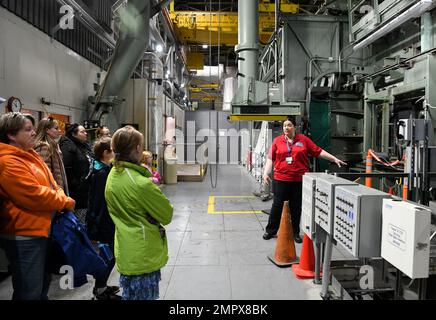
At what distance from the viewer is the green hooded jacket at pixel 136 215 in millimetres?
1850

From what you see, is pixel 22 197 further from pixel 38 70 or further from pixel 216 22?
pixel 216 22

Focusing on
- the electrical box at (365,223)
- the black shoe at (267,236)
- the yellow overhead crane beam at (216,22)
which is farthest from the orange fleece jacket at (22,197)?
the yellow overhead crane beam at (216,22)

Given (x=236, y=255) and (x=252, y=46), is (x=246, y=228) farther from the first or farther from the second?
(x=252, y=46)

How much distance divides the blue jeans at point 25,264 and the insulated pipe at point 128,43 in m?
4.27

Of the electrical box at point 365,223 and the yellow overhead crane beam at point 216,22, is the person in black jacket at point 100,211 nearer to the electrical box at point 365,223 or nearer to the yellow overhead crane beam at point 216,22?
the electrical box at point 365,223

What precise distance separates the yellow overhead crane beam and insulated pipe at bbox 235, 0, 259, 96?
388 cm

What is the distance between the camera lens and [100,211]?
2.61 m

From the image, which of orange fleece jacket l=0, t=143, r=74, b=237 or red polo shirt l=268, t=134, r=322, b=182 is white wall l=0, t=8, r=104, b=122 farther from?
red polo shirt l=268, t=134, r=322, b=182

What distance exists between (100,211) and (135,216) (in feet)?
2.84

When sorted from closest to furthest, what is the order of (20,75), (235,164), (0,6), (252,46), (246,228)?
(0,6), (20,75), (246,228), (252,46), (235,164)

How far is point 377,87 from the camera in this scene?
5.74 meters

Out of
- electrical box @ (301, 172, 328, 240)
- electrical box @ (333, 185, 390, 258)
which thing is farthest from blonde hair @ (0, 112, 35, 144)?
→ electrical box @ (301, 172, 328, 240)

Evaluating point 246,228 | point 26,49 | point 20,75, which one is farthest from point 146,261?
point 26,49
